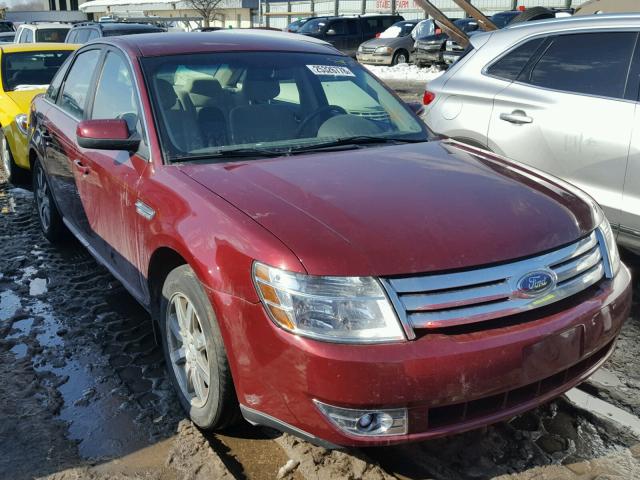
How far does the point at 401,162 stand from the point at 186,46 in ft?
4.96

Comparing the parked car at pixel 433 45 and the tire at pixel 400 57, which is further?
the tire at pixel 400 57

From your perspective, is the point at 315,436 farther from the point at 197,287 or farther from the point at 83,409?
the point at 83,409

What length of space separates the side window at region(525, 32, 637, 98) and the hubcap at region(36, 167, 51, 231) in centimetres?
393

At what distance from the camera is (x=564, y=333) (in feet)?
7.96

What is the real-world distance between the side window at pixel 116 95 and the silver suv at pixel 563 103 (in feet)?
9.08

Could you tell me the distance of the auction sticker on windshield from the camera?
4016 mm

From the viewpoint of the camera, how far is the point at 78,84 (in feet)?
15.1

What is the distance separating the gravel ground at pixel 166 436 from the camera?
8.82 feet

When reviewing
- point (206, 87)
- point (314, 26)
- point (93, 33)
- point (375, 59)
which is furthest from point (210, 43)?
point (314, 26)

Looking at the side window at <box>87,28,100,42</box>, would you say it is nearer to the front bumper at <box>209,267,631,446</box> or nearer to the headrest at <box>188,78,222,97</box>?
the headrest at <box>188,78,222,97</box>

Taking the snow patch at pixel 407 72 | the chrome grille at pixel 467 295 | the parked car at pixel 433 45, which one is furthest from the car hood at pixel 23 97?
the parked car at pixel 433 45

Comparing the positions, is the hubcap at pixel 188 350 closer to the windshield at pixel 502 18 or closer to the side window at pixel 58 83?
the side window at pixel 58 83

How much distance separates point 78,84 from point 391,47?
65.1 feet

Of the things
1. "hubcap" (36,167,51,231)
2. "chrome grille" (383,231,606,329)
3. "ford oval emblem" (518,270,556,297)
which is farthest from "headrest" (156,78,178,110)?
"hubcap" (36,167,51,231)
